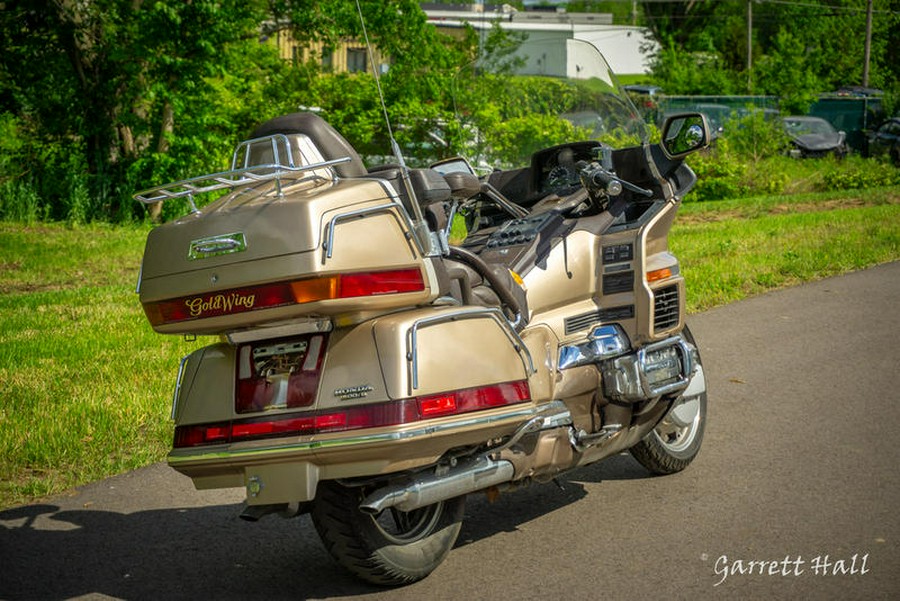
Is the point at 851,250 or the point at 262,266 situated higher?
the point at 262,266

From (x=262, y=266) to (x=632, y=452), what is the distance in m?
2.66

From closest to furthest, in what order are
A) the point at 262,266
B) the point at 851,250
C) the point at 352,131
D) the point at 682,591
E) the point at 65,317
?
the point at 262,266, the point at 682,591, the point at 65,317, the point at 851,250, the point at 352,131

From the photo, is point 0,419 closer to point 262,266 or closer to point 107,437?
point 107,437

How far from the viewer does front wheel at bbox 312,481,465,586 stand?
15.0 feet

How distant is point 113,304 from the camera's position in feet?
37.9

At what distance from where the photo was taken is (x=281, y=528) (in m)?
5.70

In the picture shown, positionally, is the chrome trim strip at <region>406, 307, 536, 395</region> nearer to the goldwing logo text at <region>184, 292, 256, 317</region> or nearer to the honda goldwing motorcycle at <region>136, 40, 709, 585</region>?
the honda goldwing motorcycle at <region>136, 40, 709, 585</region>

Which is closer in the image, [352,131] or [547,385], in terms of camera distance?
[547,385]

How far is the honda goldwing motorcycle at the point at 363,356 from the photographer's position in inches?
170

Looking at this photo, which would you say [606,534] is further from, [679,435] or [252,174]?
[252,174]

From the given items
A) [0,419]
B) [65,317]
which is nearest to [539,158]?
[0,419]

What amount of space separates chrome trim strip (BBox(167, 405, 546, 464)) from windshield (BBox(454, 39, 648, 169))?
2.36m

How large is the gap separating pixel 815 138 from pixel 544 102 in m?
26.3

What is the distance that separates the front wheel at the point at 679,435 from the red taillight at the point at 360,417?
5.10 feet
